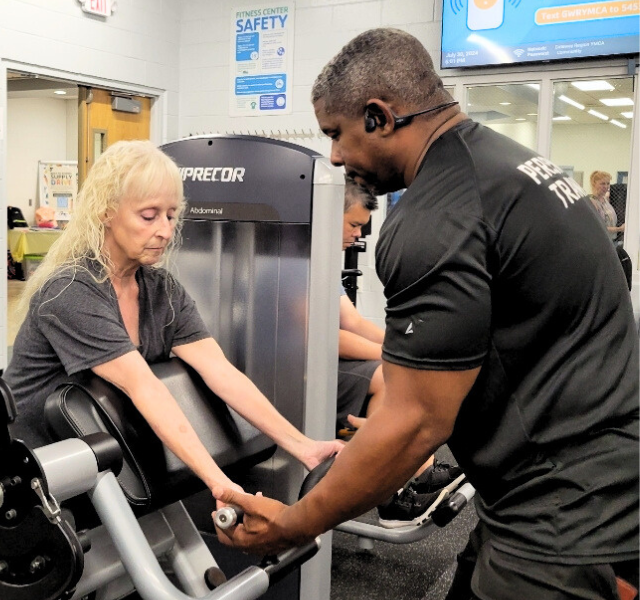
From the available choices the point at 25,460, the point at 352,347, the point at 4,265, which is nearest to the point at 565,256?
the point at 25,460

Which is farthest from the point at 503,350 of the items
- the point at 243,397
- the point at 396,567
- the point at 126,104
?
the point at 126,104

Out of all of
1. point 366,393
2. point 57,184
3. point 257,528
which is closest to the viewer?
point 257,528

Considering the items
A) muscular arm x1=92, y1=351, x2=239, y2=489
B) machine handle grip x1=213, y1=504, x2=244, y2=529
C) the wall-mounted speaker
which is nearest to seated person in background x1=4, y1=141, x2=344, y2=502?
muscular arm x1=92, y1=351, x2=239, y2=489

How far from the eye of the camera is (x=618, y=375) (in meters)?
1.05

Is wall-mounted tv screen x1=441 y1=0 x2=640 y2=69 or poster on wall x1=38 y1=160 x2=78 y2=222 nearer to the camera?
wall-mounted tv screen x1=441 y1=0 x2=640 y2=69

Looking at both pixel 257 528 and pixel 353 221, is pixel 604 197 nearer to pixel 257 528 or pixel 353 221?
pixel 353 221

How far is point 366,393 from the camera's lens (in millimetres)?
2744

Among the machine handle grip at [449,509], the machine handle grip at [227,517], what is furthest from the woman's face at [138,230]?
the machine handle grip at [449,509]

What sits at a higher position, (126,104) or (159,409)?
(126,104)

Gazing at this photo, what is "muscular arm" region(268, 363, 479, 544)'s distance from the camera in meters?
1.01

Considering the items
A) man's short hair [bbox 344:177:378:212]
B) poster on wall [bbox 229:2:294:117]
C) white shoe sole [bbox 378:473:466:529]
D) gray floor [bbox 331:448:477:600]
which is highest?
poster on wall [bbox 229:2:294:117]

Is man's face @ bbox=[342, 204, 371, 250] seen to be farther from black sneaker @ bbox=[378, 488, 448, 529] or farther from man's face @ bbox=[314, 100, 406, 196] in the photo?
man's face @ bbox=[314, 100, 406, 196]

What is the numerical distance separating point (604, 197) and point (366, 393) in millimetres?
2658

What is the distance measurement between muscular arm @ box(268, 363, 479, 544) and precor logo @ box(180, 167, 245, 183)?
1.25 m
